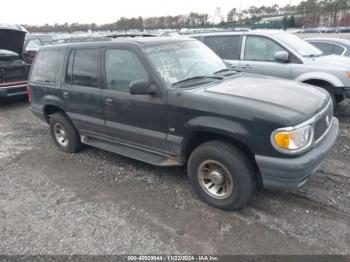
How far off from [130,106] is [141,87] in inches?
21.0

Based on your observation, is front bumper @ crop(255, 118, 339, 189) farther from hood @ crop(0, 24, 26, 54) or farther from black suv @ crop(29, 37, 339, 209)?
hood @ crop(0, 24, 26, 54)

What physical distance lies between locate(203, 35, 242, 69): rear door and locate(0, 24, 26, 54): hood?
205 inches

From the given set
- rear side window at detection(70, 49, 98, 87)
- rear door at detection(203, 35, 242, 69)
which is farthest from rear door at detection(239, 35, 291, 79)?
rear side window at detection(70, 49, 98, 87)

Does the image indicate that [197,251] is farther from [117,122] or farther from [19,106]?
[19,106]

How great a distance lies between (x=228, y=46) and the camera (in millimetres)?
7004

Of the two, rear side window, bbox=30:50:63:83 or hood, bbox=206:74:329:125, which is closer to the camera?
hood, bbox=206:74:329:125

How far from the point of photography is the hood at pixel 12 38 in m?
8.04

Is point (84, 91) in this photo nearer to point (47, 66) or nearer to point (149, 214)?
point (47, 66)

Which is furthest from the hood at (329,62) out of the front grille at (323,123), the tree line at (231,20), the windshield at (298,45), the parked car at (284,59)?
the tree line at (231,20)

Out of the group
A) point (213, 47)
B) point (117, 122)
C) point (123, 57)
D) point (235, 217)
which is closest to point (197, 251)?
point (235, 217)

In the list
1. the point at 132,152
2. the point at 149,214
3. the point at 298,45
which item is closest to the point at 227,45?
the point at 298,45

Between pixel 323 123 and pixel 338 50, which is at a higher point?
pixel 338 50

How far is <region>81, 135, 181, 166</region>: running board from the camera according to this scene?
3.82m

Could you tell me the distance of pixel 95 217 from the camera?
345 centimetres
